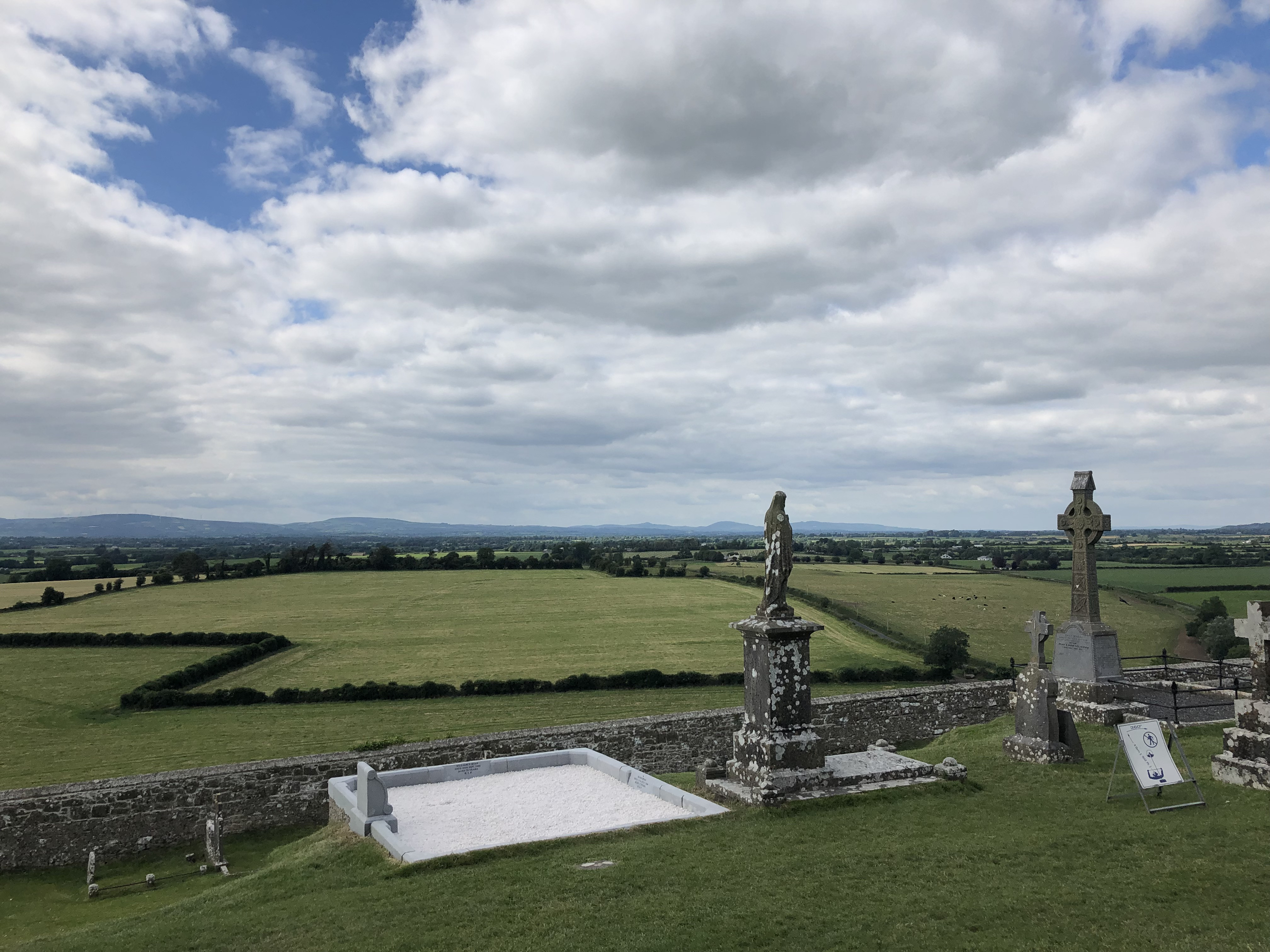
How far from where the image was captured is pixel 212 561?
355 ft

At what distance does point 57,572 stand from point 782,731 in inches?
3763

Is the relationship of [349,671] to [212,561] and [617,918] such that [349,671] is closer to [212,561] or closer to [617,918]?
[617,918]

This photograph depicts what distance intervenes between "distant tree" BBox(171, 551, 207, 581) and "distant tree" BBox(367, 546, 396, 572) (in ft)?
61.1

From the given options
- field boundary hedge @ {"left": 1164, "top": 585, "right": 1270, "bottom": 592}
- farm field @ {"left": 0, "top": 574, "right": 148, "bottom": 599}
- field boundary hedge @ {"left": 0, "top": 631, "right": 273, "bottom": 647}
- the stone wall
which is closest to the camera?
the stone wall

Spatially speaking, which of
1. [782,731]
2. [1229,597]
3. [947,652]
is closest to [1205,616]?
[1229,597]

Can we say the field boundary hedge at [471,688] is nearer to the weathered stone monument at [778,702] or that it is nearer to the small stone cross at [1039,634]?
the small stone cross at [1039,634]

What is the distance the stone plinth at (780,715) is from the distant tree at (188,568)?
81.3 m

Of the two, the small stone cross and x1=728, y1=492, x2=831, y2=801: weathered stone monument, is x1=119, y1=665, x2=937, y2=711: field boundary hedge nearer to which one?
the small stone cross

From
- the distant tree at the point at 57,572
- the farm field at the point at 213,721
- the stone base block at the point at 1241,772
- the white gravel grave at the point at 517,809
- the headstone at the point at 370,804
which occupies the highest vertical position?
the stone base block at the point at 1241,772

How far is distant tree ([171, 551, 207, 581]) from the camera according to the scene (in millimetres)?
78375

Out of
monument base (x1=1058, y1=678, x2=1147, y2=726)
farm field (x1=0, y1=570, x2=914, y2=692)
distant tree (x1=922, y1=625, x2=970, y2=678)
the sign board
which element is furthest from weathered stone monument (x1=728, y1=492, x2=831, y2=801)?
distant tree (x1=922, y1=625, x2=970, y2=678)

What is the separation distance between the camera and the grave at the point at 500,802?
10.4 m

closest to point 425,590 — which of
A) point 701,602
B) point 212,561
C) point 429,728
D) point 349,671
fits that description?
point 701,602

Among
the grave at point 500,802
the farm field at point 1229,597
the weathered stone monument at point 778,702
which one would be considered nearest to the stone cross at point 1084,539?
the weathered stone monument at point 778,702
